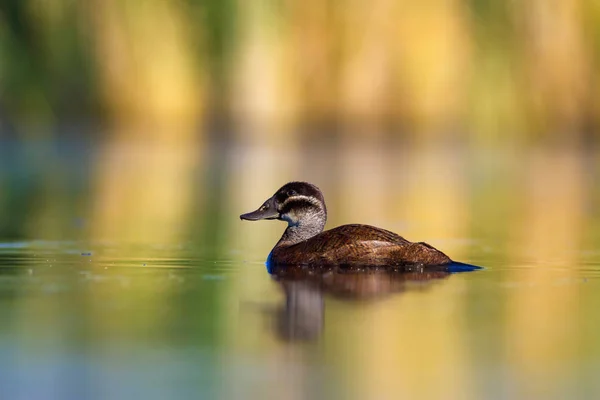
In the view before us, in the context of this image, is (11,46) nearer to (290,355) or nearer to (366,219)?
(366,219)

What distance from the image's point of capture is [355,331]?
8.01 meters

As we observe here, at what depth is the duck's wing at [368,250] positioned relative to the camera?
35.6 feet

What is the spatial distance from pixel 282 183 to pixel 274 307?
1343cm

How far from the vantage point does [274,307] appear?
904 centimetres

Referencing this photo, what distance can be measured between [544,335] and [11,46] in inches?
1290

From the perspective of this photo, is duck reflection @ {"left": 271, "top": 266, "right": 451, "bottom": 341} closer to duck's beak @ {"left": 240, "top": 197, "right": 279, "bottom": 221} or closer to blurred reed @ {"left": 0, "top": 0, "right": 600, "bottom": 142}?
duck's beak @ {"left": 240, "top": 197, "right": 279, "bottom": 221}

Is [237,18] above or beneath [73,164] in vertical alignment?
above

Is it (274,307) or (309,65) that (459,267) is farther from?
(309,65)

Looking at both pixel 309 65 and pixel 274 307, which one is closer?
pixel 274 307

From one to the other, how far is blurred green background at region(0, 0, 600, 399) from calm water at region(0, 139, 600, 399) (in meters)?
0.03

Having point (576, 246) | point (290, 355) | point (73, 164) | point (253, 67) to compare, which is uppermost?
point (253, 67)

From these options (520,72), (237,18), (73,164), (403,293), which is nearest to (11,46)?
(237,18)

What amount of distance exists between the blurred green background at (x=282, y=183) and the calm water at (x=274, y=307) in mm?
28

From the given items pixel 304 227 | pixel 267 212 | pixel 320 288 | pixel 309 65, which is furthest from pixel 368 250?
pixel 309 65
